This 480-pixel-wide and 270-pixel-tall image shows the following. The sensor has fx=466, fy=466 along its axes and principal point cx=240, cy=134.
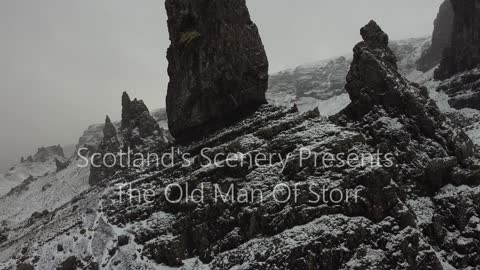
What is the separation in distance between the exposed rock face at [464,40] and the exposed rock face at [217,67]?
2155 inches

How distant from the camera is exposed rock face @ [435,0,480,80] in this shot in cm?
8606

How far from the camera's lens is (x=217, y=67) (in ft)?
163

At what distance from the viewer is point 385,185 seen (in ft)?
106

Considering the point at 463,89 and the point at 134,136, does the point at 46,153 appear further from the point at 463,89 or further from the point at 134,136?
the point at 463,89

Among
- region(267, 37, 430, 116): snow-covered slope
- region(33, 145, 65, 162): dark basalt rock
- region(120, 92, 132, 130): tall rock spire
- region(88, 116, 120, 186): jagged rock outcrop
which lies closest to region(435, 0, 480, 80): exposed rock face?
region(267, 37, 430, 116): snow-covered slope

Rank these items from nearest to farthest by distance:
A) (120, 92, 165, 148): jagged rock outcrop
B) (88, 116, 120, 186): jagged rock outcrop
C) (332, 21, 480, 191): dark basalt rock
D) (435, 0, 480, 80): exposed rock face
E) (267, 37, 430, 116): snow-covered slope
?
1. (332, 21, 480, 191): dark basalt rock
2. (120, 92, 165, 148): jagged rock outcrop
3. (435, 0, 480, 80): exposed rock face
4. (88, 116, 120, 186): jagged rock outcrop
5. (267, 37, 430, 116): snow-covered slope

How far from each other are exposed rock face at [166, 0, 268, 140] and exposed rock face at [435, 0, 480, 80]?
54.7 m

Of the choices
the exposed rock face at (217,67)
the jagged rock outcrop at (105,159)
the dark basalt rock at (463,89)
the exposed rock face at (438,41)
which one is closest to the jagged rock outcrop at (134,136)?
the jagged rock outcrop at (105,159)

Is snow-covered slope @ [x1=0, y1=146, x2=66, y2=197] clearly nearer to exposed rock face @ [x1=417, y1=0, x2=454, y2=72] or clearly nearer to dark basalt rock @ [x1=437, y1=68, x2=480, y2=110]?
exposed rock face @ [x1=417, y1=0, x2=454, y2=72]

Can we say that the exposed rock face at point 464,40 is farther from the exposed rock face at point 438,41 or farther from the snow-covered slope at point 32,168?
the snow-covered slope at point 32,168

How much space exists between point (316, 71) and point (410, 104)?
147405 mm

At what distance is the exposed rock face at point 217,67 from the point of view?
162 ft

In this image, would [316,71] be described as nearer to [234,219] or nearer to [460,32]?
[460,32]

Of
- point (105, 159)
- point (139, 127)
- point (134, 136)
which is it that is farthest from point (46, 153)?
point (134, 136)
